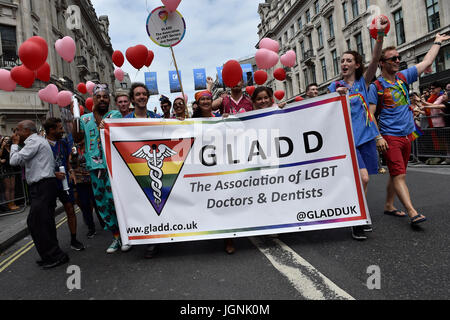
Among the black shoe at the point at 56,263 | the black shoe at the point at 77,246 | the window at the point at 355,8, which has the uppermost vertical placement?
the window at the point at 355,8

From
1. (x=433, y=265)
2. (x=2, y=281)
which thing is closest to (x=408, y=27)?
(x=433, y=265)

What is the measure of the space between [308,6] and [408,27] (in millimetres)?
18092

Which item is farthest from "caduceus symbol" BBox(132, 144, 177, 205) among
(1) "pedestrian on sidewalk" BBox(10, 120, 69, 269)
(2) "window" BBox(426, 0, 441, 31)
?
(2) "window" BBox(426, 0, 441, 31)

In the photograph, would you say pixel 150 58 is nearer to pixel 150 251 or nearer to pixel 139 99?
pixel 139 99

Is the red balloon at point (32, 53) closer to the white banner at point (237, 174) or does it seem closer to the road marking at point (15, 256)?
the white banner at point (237, 174)

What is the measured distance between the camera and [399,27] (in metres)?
22.0

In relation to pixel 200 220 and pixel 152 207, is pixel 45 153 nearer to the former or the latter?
pixel 152 207

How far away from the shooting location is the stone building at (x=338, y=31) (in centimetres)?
1891

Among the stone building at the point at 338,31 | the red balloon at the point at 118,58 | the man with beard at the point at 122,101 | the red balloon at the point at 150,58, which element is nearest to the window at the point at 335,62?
the stone building at the point at 338,31

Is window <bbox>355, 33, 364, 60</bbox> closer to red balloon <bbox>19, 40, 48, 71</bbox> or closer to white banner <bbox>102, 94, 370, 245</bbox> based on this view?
white banner <bbox>102, 94, 370, 245</bbox>

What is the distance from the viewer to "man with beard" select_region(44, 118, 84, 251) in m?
4.05

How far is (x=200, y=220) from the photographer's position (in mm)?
3471

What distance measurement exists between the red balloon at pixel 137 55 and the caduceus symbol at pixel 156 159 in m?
2.55

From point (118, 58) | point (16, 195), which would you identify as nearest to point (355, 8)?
point (118, 58)
